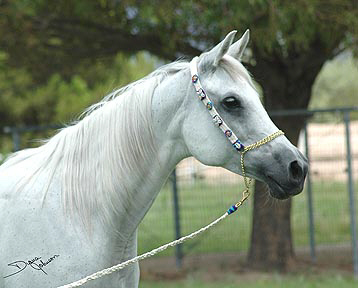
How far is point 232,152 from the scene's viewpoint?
2.87 metres

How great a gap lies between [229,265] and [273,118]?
82.1 inches

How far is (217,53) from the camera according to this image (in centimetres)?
284

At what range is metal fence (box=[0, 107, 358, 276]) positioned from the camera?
27.0 ft

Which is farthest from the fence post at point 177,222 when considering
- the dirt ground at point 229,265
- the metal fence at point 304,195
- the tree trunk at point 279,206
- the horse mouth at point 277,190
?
the horse mouth at point 277,190

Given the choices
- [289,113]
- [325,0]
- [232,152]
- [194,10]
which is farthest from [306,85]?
[232,152]

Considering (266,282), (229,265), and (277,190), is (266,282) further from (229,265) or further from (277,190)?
(277,190)

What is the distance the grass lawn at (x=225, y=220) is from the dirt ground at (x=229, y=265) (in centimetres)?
12

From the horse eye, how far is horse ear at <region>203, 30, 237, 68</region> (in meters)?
0.17

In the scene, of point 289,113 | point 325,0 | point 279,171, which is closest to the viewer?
point 279,171

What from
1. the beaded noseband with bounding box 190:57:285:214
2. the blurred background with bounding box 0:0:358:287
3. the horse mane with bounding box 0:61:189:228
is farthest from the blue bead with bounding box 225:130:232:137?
the blurred background with bounding box 0:0:358:287

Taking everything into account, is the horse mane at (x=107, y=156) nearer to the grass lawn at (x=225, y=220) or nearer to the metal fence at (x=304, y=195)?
the metal fence at (x=304, y=195)

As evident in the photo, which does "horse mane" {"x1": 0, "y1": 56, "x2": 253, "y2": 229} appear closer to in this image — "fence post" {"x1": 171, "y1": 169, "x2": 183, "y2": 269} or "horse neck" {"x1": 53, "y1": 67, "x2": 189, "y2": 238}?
"horse neck" {"x1": 53, "y1": 67, "x2": 189, "y2": 238}

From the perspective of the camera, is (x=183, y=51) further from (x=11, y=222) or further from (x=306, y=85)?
(x=11, y=222)

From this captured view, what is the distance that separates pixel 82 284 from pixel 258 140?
3.35 feet
